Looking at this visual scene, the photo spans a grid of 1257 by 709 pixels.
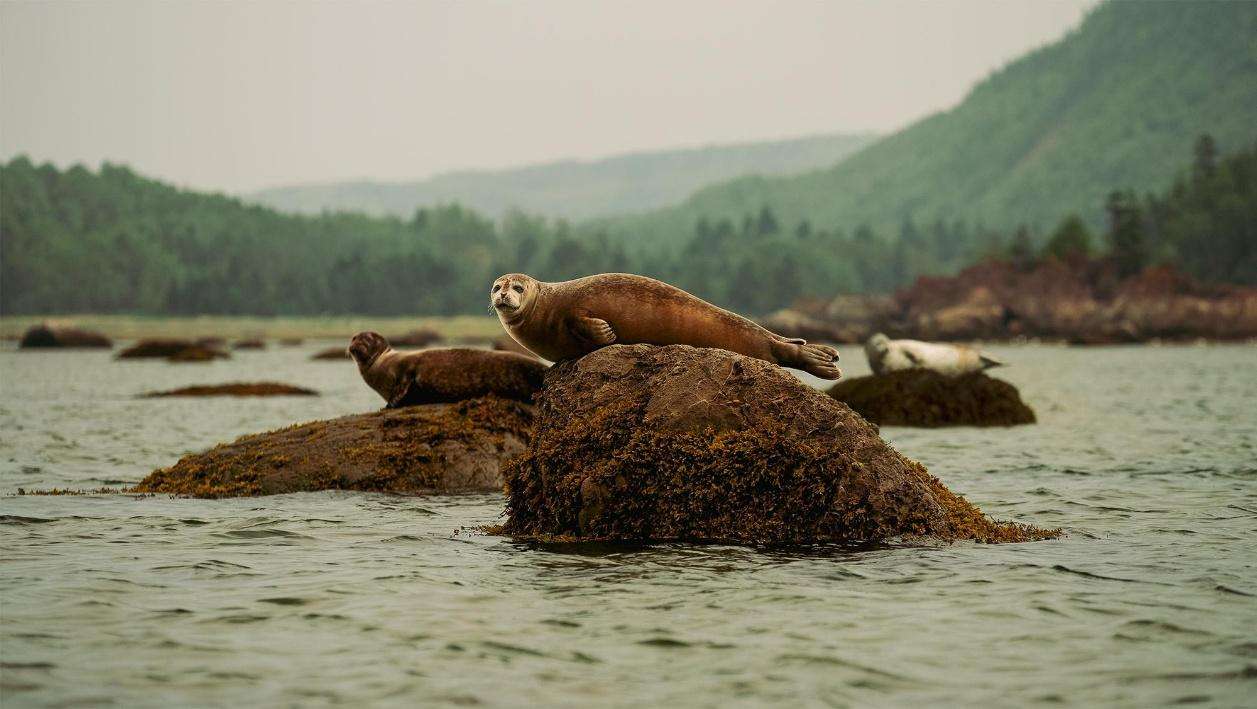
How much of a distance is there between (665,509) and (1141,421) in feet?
64.6

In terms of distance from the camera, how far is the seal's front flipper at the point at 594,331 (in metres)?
12.5

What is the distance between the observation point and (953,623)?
8648 millimetres

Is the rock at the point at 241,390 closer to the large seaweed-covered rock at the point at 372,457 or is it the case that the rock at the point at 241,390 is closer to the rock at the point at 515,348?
the rock at the point at 515,348

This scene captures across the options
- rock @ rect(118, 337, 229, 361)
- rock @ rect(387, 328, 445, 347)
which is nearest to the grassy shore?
rock @ rect(387, 328, 445, 347)

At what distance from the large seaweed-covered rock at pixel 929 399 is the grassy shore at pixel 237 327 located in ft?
361

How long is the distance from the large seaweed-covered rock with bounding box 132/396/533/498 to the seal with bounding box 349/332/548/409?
41 centimetres

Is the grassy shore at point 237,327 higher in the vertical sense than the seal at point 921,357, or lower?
lower

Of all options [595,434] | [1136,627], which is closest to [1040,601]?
[1136,627]

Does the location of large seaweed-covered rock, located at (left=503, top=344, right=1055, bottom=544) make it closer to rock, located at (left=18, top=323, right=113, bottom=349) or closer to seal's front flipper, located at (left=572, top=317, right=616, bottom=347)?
seal's front flipper, located at (left=572, top=317, right=616, bottom=347)

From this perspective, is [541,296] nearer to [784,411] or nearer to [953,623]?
[784,411]

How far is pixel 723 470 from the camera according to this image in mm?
11211

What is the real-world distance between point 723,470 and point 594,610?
8.25 ft

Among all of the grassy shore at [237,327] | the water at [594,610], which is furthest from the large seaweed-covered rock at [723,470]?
the grassy shore at [237,327]

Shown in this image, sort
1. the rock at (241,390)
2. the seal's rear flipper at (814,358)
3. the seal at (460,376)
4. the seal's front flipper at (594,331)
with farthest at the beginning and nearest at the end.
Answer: the rock at (241,390) < the seal at (460,376) < the seal's rear flipper at (814,358) < the seal's front flipper at (594,331)
